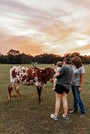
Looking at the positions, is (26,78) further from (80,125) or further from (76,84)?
(80,125)

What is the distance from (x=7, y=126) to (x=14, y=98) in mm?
5021

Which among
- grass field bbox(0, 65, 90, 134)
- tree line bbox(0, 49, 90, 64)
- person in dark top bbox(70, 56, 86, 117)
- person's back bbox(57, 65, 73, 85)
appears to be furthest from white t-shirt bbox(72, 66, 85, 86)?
tree line bbox(0, 49, 90, 64)

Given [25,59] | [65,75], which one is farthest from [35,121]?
[25,59]

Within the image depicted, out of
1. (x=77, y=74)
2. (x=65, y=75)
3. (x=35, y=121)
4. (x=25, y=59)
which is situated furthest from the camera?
(x=25, y=59)

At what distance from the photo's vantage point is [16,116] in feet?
34.3

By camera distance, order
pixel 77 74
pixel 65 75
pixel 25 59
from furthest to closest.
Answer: pixel 25 59 < pixel 77 74 < pixel 65 75

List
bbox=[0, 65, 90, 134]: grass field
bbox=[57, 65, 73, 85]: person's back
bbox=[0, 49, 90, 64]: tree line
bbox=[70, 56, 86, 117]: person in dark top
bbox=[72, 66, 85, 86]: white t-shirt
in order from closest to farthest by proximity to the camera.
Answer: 1. bbox=[0, 65, 90, 134]: grass field
2. bbox=[57, 65, 73, 85]: person's back
3. bbox=[70, 56, 86, 117]: person in dark top
4. bbox=[72, 66, 85, 86]: white t-shirt
5. bbox=[0, 49, 90, 64]: tree line

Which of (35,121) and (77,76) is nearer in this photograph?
(35,121)

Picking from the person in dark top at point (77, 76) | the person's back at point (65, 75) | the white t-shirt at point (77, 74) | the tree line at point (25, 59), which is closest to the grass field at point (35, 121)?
the person in dark top at point (77, 76)

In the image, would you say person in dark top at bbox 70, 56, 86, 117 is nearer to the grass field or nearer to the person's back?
the person's back

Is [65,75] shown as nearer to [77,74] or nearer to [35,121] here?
[77,74]

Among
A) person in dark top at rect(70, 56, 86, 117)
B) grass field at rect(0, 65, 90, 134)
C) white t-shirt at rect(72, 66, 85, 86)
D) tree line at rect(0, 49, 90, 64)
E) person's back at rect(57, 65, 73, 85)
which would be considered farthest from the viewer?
tree line at rect(0, 49, 90, 64)

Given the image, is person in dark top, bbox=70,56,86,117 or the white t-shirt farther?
the white t-shirt

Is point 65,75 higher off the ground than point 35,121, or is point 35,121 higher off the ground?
point 65,75
